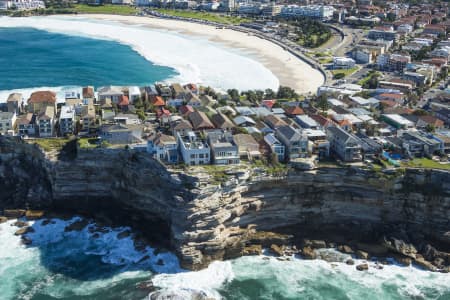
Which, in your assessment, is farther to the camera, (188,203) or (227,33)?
(227,33)

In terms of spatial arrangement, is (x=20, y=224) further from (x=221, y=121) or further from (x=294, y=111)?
(x=294, y=111)

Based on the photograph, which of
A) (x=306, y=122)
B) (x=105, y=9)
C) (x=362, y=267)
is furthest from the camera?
(x=105, y=9)

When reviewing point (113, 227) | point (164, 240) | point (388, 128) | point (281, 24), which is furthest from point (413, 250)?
point (281, 24)

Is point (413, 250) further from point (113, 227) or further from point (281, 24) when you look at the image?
point (281, 24)

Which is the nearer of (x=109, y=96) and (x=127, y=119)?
(x=127, y=119)

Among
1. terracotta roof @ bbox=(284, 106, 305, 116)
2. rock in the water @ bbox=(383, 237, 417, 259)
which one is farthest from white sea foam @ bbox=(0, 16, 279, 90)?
rock in the water @ bbox=(383, 237, 417, 259)

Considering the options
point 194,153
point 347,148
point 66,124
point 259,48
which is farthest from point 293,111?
point 259,48

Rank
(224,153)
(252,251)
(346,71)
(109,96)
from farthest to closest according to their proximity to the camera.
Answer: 1. (346,71)
2. (109,96)
3. (224,153)
4. (252,251)
